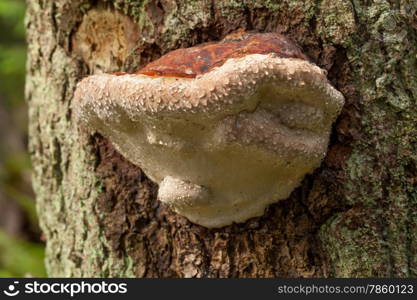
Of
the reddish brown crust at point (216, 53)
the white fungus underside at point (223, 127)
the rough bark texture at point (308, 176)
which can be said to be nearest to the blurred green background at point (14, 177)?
the rough bark texture at point (308, 176)

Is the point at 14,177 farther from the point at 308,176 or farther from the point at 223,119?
the point at 223,119

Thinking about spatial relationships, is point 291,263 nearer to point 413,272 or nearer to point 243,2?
point 413,272

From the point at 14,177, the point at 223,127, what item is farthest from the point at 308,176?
the point at 14,177

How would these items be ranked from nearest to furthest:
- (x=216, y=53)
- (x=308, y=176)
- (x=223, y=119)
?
(x=223, y=119) < (x=216, y=53) < (x=308, y=176)

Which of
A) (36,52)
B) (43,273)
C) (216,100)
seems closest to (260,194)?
(216,100)

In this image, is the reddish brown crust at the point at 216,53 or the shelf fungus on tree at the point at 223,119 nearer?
the shelf fungus on tree at the point at 223,119

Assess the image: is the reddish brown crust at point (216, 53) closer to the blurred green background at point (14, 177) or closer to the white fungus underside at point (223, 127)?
the white fungus underside at point (223, 127)
